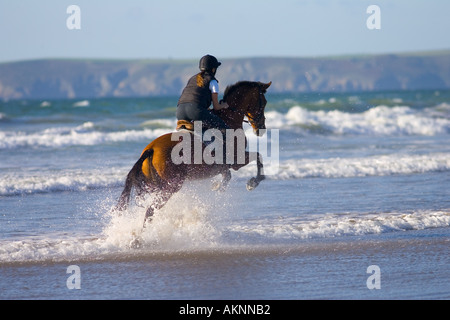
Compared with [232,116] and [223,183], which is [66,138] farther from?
[232,116]

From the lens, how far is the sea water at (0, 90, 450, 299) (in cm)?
641

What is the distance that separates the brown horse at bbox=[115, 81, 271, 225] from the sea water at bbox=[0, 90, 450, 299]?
316mm

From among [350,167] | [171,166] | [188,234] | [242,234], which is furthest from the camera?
[350,167]

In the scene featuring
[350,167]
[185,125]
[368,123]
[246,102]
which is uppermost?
[368,123]

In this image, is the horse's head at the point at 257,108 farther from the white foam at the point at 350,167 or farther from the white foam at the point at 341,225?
the white foam at the point at 350,167

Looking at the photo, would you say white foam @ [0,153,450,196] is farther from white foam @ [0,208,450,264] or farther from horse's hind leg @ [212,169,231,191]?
horse's hind leg @ [212,169,231,191]

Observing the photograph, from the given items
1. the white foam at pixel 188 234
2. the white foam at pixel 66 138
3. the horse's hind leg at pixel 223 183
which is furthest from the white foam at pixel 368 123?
the horse's hind leg at pixel 223 183

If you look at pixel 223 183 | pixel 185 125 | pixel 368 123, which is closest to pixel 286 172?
pixel 223 183

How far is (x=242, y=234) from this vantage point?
8.55 metres

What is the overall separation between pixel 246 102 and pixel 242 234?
1.71 m

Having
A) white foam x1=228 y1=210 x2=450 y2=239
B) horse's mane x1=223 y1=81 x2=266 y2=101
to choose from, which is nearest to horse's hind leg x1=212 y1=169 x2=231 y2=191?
white foam x1=228 y1=210 x2=450 y2=239
